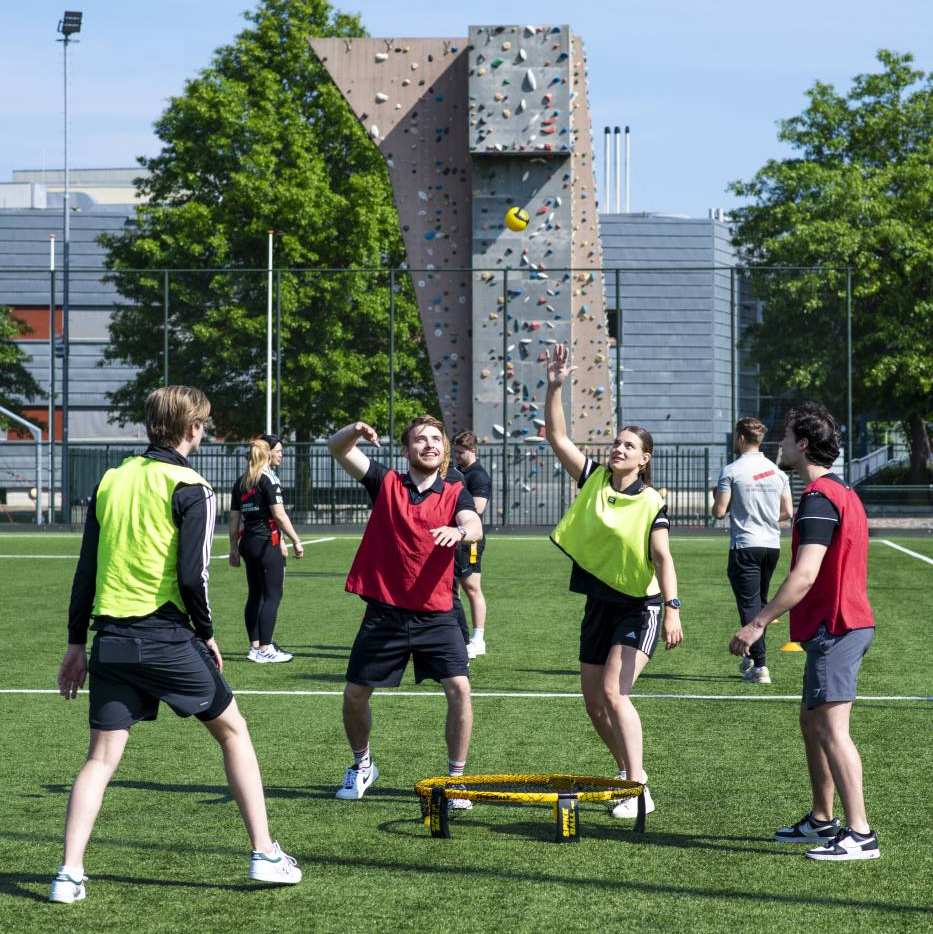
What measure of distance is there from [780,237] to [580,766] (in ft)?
121

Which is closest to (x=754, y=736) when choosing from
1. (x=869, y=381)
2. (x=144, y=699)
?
(x=144, y=699)

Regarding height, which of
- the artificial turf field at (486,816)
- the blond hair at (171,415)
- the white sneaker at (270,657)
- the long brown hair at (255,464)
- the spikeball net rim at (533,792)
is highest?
the blond hair at (171,415)

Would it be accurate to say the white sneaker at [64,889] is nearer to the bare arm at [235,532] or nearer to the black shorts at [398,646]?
the black shorts at [398,646]

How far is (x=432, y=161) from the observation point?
33.9 m

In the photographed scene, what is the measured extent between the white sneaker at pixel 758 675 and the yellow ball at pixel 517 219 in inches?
905

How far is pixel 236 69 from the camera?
4334cm

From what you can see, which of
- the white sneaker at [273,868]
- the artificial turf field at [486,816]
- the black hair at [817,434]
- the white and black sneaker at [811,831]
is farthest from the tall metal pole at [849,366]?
the white sneaker at [273,868]

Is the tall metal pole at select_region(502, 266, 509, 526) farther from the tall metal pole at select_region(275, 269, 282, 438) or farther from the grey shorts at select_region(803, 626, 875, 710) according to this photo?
the grey shorts at select_region(803, 626, 875, 710)

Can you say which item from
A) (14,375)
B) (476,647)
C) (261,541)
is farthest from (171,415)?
(14,375)

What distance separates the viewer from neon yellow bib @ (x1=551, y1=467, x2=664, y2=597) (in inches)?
265

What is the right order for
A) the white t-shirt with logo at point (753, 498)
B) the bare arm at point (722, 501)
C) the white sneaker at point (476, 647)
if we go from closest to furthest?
the bare arm at point (722, 501) < the white t-shirt with logo at point (753, 498) < the white sneaker at point (476, 647)

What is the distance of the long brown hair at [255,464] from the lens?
39.3 feet

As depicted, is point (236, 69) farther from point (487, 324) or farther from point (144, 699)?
point (144, 699)

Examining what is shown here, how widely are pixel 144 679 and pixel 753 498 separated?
661cm
